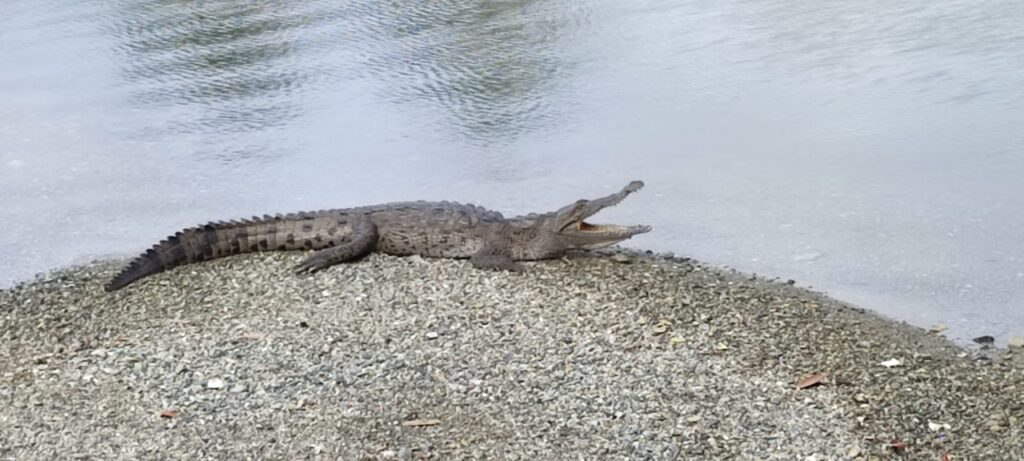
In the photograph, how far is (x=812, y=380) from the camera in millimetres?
4875

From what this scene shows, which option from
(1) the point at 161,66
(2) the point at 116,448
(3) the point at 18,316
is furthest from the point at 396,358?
(1) the point at 161,66

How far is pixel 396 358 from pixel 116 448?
1113mm

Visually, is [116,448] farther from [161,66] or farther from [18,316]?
[161,66]

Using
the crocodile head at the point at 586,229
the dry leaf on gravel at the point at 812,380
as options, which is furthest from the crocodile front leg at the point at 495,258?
the dry leaf on gravel at the point at 812,380

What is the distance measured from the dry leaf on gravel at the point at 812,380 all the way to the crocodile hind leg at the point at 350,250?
2411 mm

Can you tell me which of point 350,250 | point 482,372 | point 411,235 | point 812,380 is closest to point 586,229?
point 411,235

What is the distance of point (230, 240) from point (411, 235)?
35.5 inches

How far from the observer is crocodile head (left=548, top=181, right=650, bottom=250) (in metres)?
6.33

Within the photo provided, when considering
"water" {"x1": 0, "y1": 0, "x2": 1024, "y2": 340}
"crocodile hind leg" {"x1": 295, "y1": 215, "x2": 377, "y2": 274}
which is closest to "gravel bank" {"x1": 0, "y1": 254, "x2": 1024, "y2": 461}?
"crocodile hind leg" {"x1": 295, "y1": 215, "x2": 377, "y2": 274}

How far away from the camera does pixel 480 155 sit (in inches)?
314

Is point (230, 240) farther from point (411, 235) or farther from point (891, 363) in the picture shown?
point (891, 363)

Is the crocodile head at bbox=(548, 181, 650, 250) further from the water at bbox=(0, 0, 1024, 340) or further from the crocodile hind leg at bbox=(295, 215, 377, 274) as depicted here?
the crocodile hind leg at bbox=(295, 215, 377, 274)

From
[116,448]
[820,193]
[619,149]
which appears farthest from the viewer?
[619,149]

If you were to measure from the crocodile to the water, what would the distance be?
0.46 metres
